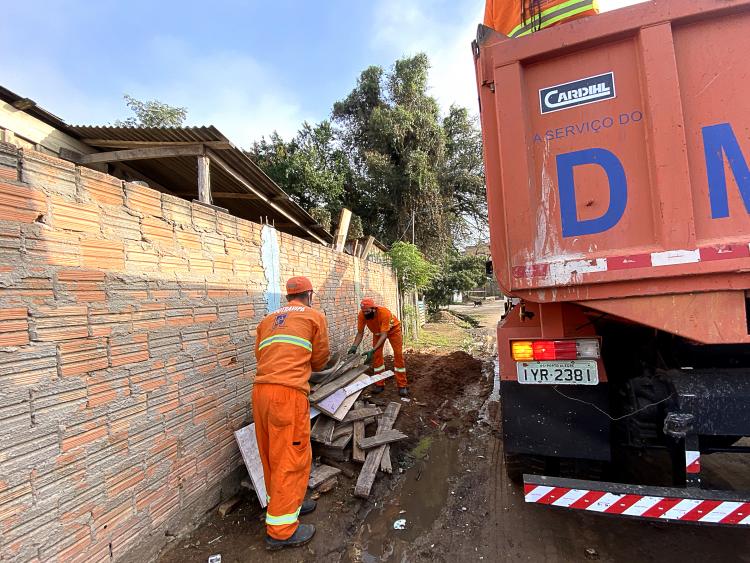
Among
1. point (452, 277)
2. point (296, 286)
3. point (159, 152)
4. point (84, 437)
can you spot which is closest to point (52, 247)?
point (84, 437)

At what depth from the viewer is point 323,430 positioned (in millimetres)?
3652

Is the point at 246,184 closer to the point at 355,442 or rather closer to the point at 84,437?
the point at 355,442

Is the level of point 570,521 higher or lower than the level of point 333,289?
lower

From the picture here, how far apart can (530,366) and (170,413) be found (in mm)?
2524

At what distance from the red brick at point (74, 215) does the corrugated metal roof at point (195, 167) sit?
1.96 meters

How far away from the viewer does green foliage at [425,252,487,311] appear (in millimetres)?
17250

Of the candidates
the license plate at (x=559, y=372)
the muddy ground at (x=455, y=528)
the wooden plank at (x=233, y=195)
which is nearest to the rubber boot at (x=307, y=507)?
the muddy ground at (x=455, y=528)

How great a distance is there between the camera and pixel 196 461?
2.88m

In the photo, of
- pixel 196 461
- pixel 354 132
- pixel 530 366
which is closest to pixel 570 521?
pixel 530 366

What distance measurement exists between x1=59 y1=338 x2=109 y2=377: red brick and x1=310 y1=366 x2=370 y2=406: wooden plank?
1.96 m

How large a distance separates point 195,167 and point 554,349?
5690mm

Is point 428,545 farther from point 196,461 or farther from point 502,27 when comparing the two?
point 502,27

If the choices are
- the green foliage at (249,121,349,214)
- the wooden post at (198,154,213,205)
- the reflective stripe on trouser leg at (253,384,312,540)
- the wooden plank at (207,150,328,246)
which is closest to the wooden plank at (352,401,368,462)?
the reflective stripe on trouser leg at (253,384,312,540)

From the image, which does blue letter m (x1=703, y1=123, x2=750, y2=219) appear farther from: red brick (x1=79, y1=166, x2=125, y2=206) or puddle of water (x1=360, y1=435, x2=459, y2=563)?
red brick (x1=79, y1=166, x2=125, y2=206)
